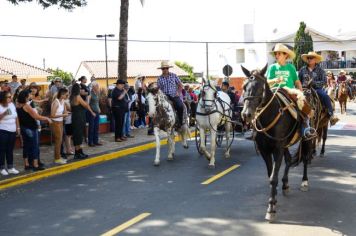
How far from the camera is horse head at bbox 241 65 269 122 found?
25.3 feet

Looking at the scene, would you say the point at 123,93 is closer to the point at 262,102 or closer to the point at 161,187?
the point at 161,187

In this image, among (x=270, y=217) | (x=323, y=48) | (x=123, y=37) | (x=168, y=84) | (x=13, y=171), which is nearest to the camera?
(x=270, y=217)

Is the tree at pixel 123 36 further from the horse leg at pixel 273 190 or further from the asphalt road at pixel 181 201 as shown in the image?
the horse leg at pixel 273 190

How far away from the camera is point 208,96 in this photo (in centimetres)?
1265

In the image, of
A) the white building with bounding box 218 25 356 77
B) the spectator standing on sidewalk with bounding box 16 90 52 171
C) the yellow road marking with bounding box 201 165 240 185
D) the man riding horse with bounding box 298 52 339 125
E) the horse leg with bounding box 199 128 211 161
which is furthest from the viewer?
the white building with bounding box 218 25 356 77

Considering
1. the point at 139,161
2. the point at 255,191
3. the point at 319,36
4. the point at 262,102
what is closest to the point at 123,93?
the point at 139,161

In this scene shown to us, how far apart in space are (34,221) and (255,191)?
14.0 ft

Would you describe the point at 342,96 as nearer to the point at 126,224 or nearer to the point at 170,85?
the point at 170,85

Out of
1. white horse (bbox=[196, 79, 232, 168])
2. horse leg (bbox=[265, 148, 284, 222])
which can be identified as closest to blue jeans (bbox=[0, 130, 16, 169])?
white horse (bbox=[196, 79, 232, 168])

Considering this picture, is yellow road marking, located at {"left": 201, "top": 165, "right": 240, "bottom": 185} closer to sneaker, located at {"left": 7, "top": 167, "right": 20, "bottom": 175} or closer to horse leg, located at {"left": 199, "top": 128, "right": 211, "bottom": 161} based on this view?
horse leg, located at {"left": 199, "top": 128, "right": 211, "bottom": 161}

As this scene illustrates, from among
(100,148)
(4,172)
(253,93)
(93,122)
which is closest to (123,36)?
(93,122)

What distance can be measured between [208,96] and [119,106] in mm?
5642

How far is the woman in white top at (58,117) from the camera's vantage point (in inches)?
509

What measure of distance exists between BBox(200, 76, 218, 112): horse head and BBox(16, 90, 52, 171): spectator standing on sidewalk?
4.09 meters
